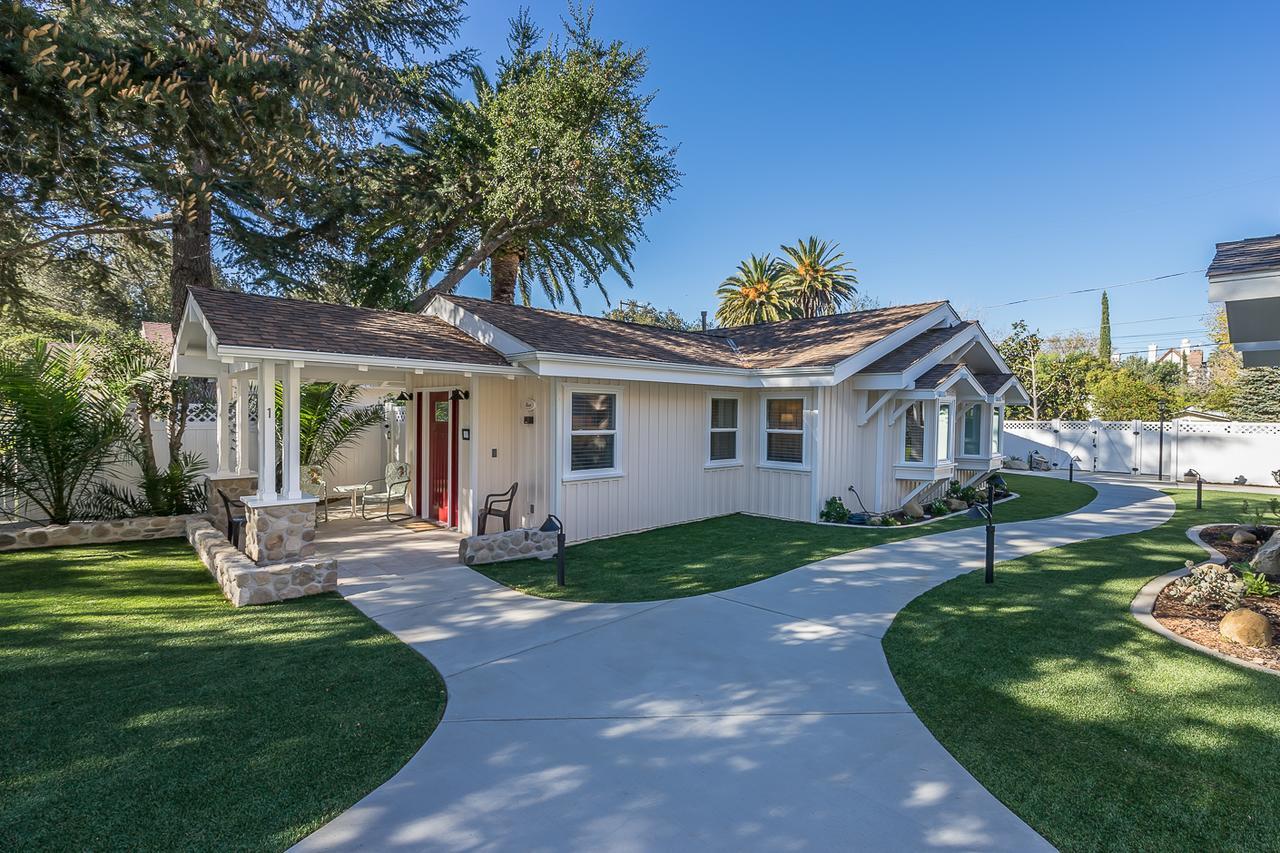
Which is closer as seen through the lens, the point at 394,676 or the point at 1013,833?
the point at 1013,833

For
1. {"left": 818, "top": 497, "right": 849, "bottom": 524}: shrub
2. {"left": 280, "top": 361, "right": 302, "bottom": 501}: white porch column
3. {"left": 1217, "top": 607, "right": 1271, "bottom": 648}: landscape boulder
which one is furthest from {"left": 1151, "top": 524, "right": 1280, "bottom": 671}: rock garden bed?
{"left": 280, "top": 361, "right": 302, "bottom": 501}: white porch column

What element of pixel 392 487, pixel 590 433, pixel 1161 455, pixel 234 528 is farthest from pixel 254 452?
pixel 1161 455

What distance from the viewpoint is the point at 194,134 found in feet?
29.7

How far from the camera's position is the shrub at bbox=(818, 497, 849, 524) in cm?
1030

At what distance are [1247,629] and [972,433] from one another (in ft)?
30.7

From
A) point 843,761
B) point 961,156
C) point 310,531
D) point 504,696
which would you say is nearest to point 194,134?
point 310,531

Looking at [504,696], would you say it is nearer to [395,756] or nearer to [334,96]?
[395,756]

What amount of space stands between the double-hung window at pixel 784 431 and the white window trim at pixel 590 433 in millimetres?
3147

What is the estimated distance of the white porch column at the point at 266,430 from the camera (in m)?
6.66

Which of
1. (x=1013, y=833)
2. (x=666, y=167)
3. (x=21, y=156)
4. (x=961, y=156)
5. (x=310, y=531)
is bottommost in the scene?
(x=1013, y=833)

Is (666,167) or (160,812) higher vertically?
(666,167)

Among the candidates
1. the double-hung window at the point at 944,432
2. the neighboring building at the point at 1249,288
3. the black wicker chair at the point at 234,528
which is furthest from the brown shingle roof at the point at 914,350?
the black wicker chair at the point at 234,528

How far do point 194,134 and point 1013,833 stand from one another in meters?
12.2

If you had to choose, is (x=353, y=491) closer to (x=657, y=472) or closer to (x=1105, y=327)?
(x=657, y=472)
